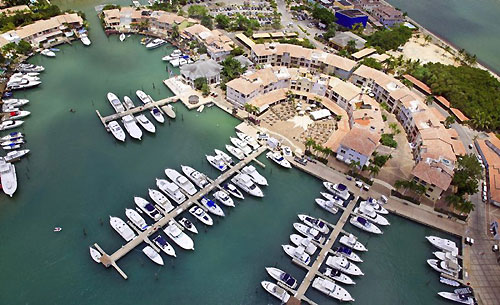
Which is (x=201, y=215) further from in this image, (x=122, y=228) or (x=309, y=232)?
(x=309, y=232)

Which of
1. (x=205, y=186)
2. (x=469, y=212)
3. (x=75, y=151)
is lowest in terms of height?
(x=75, y=151)

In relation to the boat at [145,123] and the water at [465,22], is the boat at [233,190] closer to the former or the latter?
the boat at [145,123]

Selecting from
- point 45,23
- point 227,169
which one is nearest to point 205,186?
point 227,169

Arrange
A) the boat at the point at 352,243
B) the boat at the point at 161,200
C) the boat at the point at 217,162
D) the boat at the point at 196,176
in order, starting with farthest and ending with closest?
the boat at the point at 217,162, the boat at the point at 196,176, the boat at the point at 161,200, the boat at the point at 352,243

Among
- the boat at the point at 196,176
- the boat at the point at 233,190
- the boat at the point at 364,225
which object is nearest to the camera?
the boat at the point at 364,225

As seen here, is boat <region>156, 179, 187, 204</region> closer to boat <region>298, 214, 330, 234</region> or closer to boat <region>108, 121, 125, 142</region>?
boat <region>108, 121, 125, 142</region>

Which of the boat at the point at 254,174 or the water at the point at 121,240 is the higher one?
the boat at the point at 254,174

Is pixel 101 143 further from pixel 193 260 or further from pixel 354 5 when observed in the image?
pixel 354 5

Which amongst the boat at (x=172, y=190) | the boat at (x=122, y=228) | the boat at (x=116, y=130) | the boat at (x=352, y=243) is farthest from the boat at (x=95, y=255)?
the boat at (x=352, y=243)
